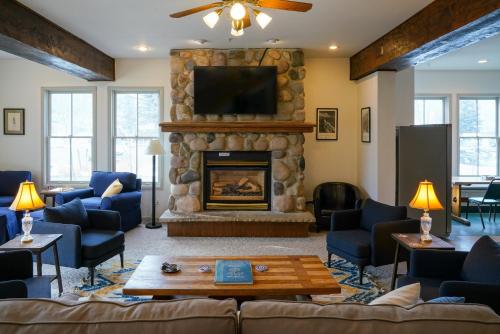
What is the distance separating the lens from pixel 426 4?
3984mm

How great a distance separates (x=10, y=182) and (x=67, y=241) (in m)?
3.43

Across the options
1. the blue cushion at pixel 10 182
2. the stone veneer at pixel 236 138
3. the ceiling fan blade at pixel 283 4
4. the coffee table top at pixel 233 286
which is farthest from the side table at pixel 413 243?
the blue cushion at pixel 10 182

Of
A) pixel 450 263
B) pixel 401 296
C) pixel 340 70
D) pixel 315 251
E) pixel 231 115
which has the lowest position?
pixel 315 251

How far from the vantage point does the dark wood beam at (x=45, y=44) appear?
3.90 meters

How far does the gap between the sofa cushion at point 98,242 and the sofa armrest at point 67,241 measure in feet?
0.26

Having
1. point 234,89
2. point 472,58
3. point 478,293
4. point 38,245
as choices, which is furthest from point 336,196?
point 38,245

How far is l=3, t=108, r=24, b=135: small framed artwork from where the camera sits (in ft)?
22.4

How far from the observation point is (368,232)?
4.31 metres

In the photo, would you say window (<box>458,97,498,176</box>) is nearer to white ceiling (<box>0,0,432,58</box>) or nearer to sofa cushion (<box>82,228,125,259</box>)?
white ceiling (<box>0,0,432,58</box>)

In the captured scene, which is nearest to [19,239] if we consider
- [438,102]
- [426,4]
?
[426,4]

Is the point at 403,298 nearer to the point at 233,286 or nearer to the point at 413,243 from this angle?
the point at 233,286

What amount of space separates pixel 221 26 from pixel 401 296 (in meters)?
4.08

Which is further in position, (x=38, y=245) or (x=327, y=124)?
(x=327, y=124)

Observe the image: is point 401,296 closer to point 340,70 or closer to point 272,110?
point 272,110
